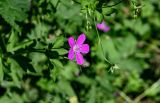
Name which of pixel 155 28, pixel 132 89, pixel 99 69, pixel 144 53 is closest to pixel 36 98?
pixel 99 69

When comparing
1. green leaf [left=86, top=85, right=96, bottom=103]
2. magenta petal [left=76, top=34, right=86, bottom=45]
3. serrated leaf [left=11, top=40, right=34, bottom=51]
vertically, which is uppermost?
magenta petal [left=76, top=34, right=86, bottom=45]

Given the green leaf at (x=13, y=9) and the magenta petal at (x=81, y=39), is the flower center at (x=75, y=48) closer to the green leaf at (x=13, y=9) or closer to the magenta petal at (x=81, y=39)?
the magenta petal at (x=81, y=39)

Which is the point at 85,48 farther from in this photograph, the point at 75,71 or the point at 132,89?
the point at 132,89

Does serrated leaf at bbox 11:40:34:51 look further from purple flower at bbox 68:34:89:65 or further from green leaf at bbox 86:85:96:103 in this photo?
green leaf at bbox 86:85:96:103

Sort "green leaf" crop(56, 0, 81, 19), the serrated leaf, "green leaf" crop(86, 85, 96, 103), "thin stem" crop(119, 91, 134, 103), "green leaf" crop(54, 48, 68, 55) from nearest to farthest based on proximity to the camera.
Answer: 1. "green leaf" crop(54, 48, 68, 55)
2. the serrated leaf
3. "green leaf" crop(56, 0, 81, 19)
4. "green leaf" crop(86, 85, 96, 103)
5. "thin stem" crop(119, 91, 134, 103)

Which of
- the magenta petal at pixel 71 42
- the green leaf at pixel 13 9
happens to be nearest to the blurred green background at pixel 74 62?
the green leaf at pixel 13 9

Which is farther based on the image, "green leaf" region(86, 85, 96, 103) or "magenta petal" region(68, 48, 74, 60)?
"green leaf" region(86, 85, 96, 103)

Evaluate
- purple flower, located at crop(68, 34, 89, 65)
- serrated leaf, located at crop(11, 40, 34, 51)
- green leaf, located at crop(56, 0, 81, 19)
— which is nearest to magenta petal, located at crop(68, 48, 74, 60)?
purple flower, located at crop(68, 34, 89, 65)

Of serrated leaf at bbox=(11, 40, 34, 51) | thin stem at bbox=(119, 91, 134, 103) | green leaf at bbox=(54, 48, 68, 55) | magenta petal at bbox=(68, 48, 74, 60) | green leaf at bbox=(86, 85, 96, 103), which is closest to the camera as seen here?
magenta petal at bbox=(68, 48, 74, 60)
